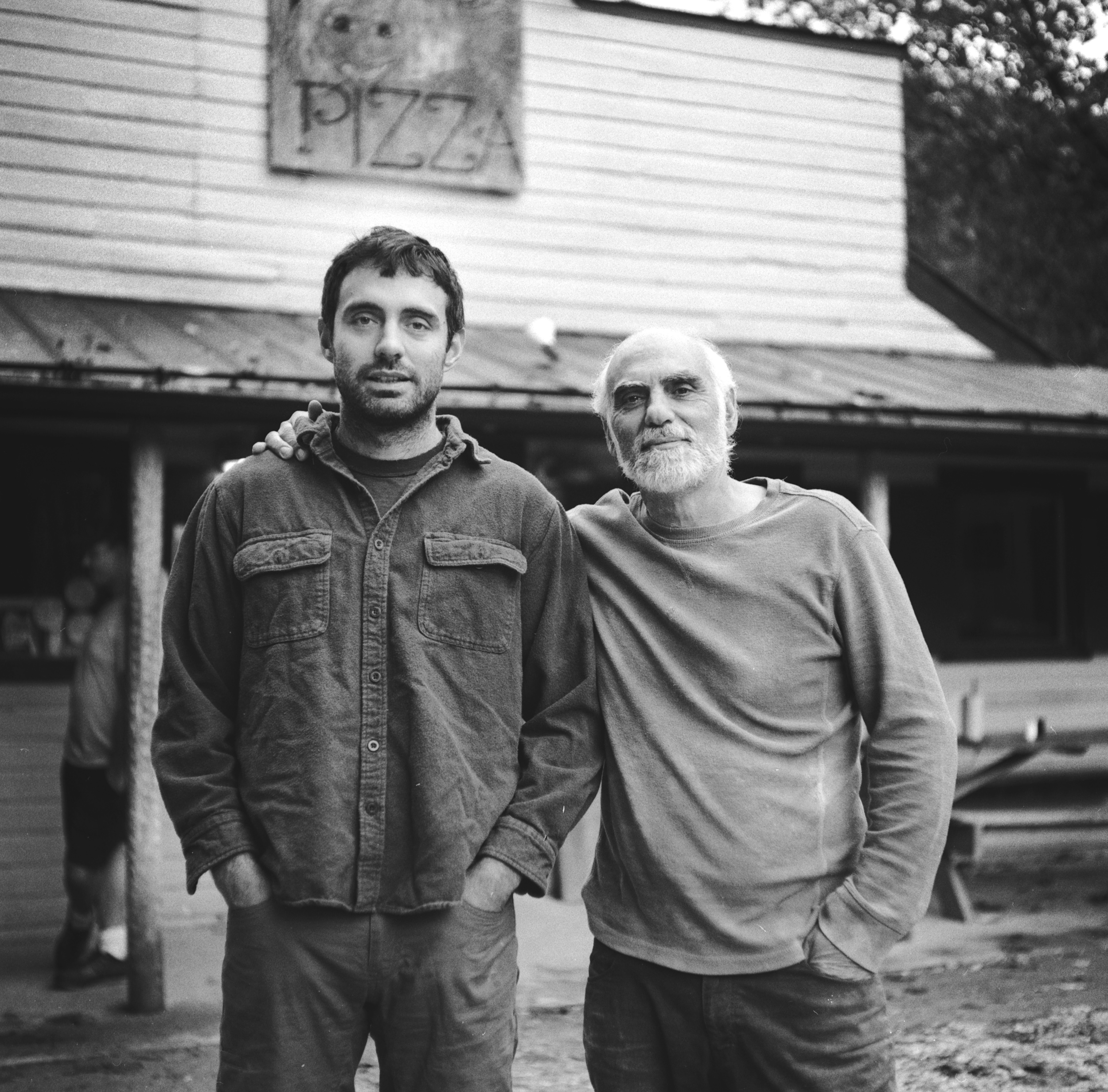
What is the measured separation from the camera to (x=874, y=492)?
679 centimetres

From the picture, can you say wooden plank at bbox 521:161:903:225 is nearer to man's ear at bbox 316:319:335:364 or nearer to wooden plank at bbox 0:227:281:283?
wooden plank at bbox 0:227:281:283

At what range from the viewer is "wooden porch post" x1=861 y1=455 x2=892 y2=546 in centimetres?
673

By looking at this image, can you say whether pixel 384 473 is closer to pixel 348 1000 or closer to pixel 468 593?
pixel 468 593

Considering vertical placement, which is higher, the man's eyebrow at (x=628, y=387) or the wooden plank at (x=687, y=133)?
the wooden plank at (x=687, y=133)

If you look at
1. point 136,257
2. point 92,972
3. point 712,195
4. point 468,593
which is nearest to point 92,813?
point 92,972

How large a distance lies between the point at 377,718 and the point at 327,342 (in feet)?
2.56

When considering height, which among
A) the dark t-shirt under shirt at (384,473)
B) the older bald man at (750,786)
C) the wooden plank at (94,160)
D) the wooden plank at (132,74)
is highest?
the wooden plank at (132,74)

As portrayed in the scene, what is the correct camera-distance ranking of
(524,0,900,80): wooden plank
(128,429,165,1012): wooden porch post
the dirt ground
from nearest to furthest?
1. the dirt ground
2. (128,429,165,1012): wooden porch post
3. (524,0,900,80): wooden plank

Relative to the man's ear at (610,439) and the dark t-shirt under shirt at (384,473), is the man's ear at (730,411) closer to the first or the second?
the man's ear at (610,439)

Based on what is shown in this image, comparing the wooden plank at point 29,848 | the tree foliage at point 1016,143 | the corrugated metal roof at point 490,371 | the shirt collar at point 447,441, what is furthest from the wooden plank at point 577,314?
the tree foliage at point 1016,143

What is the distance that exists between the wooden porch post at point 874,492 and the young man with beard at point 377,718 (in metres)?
4.50

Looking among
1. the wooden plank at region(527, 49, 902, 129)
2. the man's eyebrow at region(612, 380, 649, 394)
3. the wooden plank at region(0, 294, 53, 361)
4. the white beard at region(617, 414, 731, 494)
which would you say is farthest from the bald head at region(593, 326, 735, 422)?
the wooden plank at region(527, 49, 902, 129)

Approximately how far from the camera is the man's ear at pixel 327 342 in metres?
2.51

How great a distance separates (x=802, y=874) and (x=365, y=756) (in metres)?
0.89
